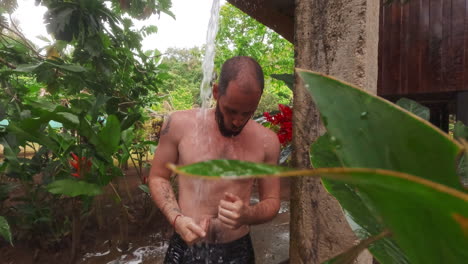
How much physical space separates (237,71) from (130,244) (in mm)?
2206

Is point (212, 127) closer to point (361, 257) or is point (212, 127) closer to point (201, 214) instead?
point (201, 214)

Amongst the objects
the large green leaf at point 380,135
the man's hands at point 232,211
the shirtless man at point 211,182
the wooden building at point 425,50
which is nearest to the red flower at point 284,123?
the shirtless man at point 211,182

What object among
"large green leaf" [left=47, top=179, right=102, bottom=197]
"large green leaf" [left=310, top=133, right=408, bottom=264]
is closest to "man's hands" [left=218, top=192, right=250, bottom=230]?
"large green leaf" [left=310, top=133, right=408, bottom=264]

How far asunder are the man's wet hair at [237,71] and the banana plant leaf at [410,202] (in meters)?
1.03

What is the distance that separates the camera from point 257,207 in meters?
1.33

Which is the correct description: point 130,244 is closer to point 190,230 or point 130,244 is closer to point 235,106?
point 190,230

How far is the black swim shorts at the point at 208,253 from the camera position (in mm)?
1393

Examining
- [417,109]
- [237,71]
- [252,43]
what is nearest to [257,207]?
[237,71]

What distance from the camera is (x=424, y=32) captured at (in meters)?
3.33

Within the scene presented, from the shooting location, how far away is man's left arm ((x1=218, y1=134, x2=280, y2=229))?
40.3 inches

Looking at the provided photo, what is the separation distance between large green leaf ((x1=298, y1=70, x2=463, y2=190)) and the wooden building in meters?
3.68

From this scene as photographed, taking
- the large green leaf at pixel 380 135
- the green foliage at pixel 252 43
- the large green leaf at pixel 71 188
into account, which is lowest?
the large green leaf at pixel 71 188

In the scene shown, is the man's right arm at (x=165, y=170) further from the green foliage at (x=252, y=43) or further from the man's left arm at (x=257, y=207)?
the green foliage at (x=252, y=43)

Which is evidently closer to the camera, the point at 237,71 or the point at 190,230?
the point at 190,230
